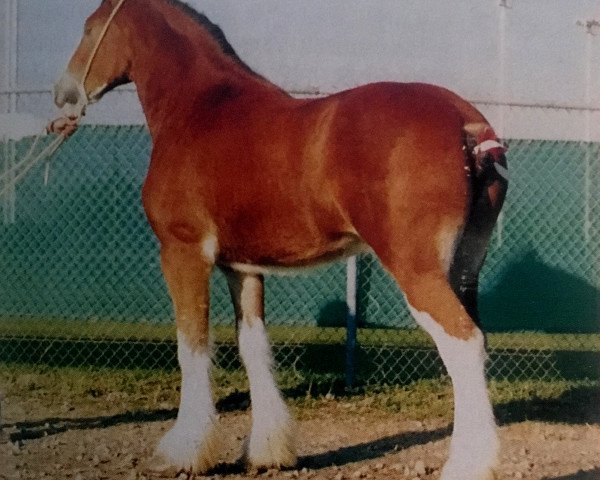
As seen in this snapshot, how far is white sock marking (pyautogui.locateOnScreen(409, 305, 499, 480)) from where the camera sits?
2.03m

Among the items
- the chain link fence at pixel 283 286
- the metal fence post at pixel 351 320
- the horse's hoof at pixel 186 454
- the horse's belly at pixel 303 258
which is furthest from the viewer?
the metal fence post at pixel 351 320

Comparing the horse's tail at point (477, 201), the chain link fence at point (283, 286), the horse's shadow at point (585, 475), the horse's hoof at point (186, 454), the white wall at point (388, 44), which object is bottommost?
the horse's shadow at point (585, 475)

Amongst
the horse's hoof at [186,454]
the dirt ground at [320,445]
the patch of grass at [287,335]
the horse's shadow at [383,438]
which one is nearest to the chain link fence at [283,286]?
the patch of grass at [287,335]

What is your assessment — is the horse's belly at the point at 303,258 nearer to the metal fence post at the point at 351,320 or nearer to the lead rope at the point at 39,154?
the lead rope at the point at 39,154

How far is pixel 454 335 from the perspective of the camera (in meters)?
2.04

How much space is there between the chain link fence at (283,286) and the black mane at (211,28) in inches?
22.1

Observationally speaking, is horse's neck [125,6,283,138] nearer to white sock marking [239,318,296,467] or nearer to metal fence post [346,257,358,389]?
white sock marking [239,318,296,467]

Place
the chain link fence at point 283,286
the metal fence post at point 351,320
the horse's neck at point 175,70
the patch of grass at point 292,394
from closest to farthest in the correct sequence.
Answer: the horse's neck at point 175,70, the patch of grass at point 292,394, the chain link fence at point 283,286, the metal fence post at point 351,320

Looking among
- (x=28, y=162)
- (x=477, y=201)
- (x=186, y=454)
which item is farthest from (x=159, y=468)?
(x=477, y=201)

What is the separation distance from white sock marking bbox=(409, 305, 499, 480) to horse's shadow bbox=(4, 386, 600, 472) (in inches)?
26.6

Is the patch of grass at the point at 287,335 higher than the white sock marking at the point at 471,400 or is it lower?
lower

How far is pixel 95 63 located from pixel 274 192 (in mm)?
906

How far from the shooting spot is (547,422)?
3146 millimetres

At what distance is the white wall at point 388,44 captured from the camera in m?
2.72
